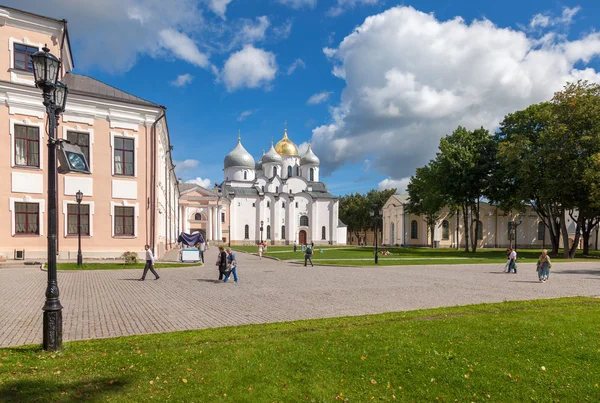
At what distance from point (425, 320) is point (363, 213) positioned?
284 ft

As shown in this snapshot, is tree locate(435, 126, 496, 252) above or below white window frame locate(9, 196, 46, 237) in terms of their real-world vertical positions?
above

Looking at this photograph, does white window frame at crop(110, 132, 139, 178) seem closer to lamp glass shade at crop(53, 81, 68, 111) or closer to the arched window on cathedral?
A: lamp glass shade at crop(53, 81, 68, 111)

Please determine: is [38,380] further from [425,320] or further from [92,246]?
[92,246]

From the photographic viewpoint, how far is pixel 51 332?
6.55 meters

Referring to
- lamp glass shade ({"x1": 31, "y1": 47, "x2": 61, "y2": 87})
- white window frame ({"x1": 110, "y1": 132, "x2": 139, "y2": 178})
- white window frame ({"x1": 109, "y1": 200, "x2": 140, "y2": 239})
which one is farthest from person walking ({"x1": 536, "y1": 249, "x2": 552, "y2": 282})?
white window frame ({"x1": 110, "y1": 132, "x2": 139, "y2": 178})

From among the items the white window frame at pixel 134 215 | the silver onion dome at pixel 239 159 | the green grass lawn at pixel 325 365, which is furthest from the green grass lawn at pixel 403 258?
the silver onion dome at pixel 239 159

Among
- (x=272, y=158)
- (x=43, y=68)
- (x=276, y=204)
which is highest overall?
(x=272, y=158)

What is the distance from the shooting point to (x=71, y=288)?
14.4 metres

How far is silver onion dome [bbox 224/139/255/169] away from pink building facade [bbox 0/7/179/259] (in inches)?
2203

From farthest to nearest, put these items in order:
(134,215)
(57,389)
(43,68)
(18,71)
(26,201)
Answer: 1. (134,215)
2. (26,201)
3. (18,71)
4. (43,68)
5. (57,389)

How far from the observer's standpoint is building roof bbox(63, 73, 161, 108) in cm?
2578

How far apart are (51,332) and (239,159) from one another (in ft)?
261

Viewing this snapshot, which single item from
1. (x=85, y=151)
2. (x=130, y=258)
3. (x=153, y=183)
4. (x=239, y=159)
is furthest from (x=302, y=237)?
(x=130, y=258)

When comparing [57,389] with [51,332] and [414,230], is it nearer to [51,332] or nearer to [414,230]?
[51,332]
